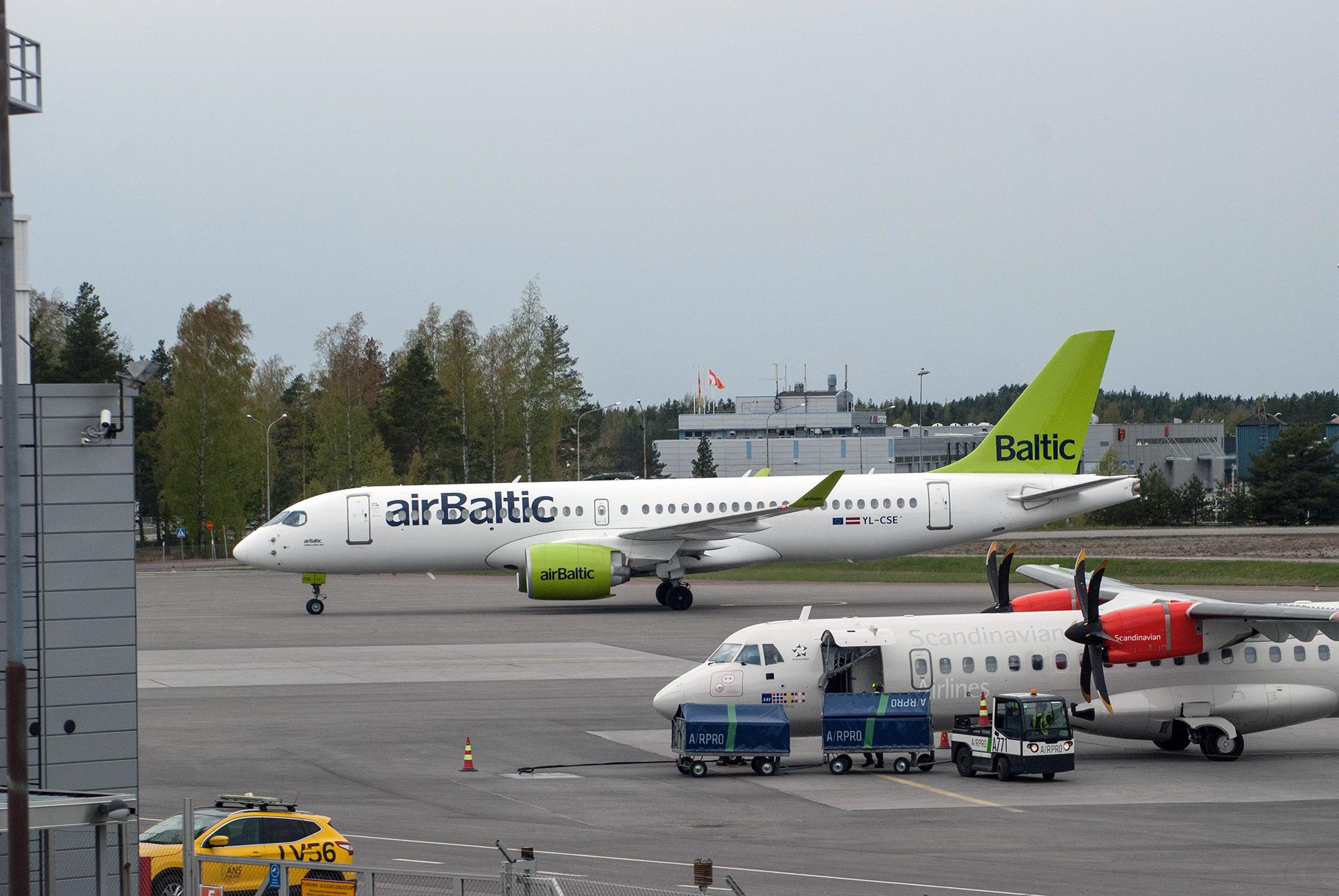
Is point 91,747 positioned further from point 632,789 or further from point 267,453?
point 267,453

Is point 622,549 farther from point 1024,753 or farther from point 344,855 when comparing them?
point 344,855

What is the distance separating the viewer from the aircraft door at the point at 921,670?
24.9m

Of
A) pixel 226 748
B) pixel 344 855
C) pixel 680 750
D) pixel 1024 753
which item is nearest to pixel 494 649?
pixel 226 748

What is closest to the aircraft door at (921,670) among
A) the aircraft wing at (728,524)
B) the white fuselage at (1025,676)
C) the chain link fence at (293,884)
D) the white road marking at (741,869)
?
the white fuselage at (1025,676)

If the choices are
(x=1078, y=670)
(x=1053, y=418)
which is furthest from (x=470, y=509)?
(x=1078, y=670)

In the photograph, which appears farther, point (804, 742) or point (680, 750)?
point (804, 742)

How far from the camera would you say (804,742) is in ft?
89.5

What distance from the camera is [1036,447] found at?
49.8 metres

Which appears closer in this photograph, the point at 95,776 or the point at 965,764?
the point at 95,776

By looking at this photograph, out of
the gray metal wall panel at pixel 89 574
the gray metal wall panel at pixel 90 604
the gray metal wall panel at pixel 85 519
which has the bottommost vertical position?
the gray metal wall panel at pixel 90 604

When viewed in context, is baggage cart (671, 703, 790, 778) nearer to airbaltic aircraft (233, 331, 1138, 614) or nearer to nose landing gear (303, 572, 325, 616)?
airbaltic aircraft (233, 331, 1138, 614)

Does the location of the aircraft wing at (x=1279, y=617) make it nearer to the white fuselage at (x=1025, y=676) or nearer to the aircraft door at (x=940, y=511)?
the white fuselage at (x=1025, y=676)

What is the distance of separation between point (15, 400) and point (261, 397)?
114 m

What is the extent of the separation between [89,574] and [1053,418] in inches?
1544
